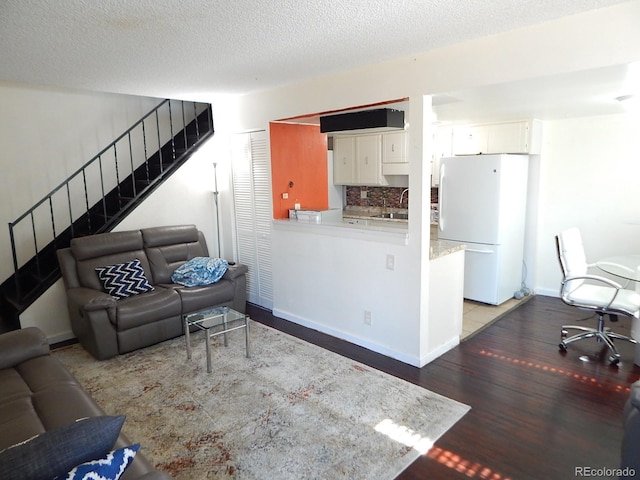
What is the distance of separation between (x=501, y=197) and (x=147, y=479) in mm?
4372

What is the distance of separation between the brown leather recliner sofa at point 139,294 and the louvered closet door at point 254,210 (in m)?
0.37

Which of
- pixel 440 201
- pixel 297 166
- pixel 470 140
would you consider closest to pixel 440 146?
pixel 470 140

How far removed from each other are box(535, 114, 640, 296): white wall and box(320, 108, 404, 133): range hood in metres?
2.45

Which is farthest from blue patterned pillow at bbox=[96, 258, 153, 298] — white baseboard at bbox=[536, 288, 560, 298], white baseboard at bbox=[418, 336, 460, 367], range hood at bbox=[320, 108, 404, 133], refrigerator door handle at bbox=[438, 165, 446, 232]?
white baseboard at bbox=[536, 288, 560, 298]

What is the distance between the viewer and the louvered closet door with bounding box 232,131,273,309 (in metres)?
4.56

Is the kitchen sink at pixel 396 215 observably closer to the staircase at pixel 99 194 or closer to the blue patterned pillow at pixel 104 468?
the staircase at pixel 99 194

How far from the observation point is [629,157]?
4523 millimetres

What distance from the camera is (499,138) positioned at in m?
4.95

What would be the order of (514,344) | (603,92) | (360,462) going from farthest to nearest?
(514,344) < (603,92) < (360,462)

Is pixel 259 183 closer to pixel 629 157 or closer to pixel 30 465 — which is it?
pixel 30 465

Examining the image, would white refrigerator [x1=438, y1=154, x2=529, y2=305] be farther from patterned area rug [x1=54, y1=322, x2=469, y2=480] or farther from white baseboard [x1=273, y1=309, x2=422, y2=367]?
patterned area rug [x1=54, y1=322, x2=469, y2=480]

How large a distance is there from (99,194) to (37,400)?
3.52 m

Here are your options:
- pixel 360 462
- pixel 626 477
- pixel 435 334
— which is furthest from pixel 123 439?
pixel 435 334

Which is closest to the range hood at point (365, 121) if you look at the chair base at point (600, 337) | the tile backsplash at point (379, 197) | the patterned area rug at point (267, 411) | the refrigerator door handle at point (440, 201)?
the refrigerator door handle at point (440, 201)
